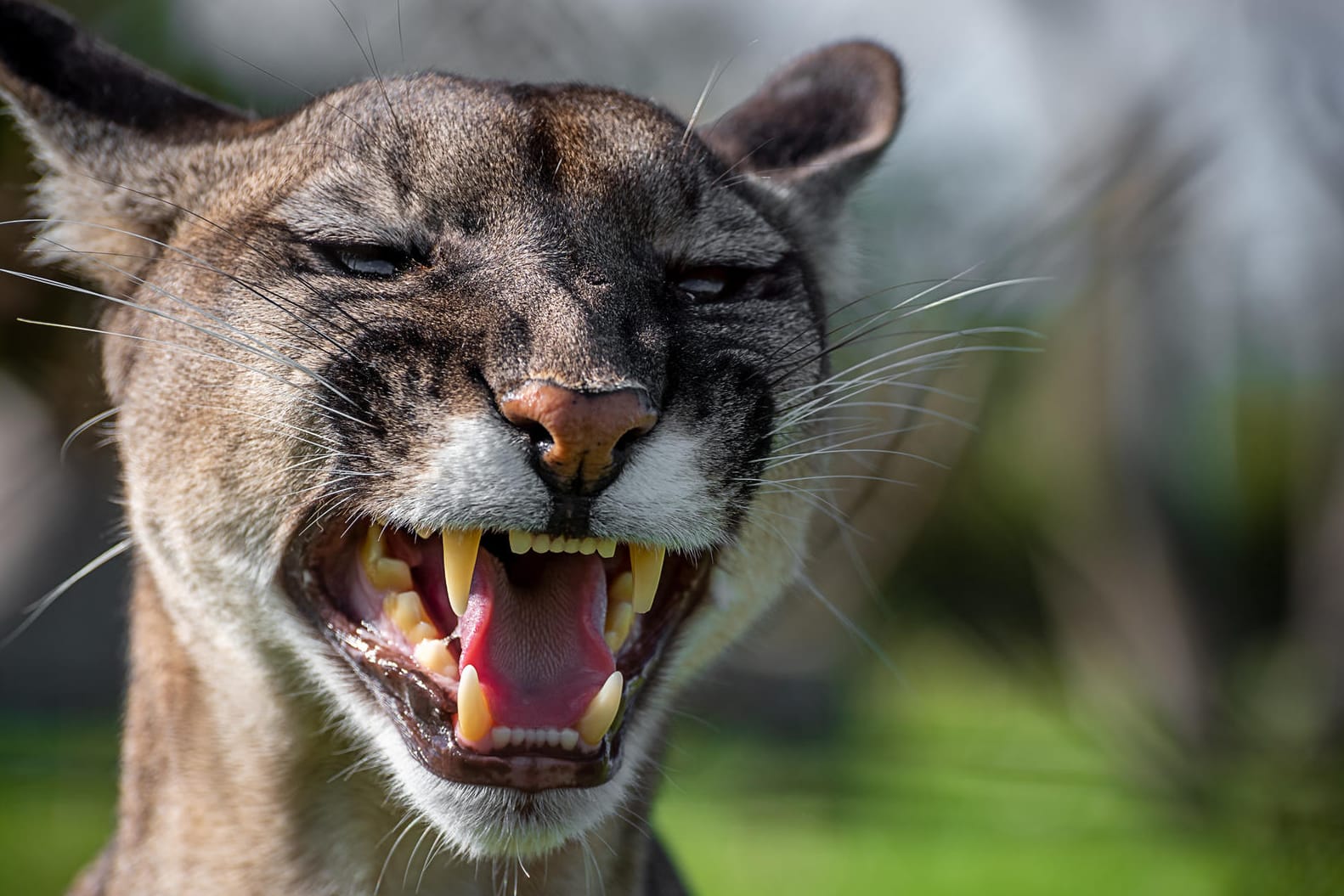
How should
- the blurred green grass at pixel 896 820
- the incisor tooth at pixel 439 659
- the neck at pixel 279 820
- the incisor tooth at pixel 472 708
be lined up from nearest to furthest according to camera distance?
the incisor tooth at pixel 472 708
the incisor tooth at pixel 439 659
the neck at pixel 279 820
the blurred green grass at pixel 896 820

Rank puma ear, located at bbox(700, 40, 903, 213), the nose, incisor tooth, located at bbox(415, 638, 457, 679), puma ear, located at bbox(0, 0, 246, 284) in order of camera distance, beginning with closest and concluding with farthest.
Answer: the nose < incisor tooth, located at bbox(415, 638, 457, 679) < puma ear, located at bbox(0, 0, 246, 284) < puma ear, located at bbox(700, 40, 903, 213)

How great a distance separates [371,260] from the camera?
2.48m

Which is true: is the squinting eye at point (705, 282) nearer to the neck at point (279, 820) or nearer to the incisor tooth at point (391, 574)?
the incisor tooth at point (391, 574)

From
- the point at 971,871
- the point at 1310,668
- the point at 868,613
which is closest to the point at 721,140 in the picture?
the point at 971,871

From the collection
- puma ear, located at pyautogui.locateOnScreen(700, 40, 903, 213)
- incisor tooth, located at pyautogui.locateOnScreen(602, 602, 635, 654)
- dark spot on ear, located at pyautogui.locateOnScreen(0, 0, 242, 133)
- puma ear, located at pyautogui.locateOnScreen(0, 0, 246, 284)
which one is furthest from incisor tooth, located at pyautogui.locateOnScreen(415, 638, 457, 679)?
puma ear, located at pyautogui.locateOnScreen(700, 40, 903, 213)

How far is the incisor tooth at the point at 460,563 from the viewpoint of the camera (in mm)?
2264

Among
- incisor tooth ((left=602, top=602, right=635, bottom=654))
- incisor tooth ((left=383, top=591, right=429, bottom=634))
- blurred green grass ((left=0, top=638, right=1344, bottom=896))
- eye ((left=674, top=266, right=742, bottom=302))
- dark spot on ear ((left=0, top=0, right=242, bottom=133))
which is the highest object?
dark spot on ear ((left=0, top=0, right=242, bottom=133))

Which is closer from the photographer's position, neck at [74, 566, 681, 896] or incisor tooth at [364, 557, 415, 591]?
incisor tooth at [364, 557, 415, 591]

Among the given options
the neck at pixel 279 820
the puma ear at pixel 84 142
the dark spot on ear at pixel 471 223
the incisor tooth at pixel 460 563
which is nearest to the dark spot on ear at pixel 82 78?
the puma ear at pixel 84 142

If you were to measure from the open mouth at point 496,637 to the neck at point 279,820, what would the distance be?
307 millimetres

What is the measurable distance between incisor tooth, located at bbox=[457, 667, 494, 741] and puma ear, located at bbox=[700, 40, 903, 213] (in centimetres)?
169

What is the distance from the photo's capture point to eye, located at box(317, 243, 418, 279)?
8.08 ft

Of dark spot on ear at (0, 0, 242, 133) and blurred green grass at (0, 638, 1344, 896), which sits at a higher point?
dark spot on ear at (0, 0, 242, 133)

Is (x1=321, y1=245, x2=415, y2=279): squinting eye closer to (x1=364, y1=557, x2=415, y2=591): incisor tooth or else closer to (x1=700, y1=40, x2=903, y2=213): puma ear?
(x1=364, y1=557, x2=415, y2=591): incisor tooth
